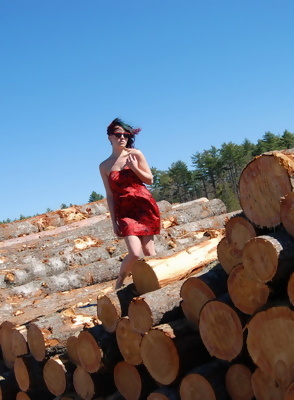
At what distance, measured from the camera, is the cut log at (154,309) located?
11.1 ft

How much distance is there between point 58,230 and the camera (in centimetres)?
1058

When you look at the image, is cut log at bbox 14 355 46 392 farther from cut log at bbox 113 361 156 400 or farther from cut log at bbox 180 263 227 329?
cut log at bbox 180 263 227 329

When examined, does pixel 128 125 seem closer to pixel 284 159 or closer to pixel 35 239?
pixel 284 159

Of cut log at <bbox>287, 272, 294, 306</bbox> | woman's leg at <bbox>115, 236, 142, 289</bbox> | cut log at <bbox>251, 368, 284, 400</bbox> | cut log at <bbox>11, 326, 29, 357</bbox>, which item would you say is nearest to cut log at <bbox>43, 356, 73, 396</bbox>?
cut log at <bbox>11, 326, 29, 357</bbox>

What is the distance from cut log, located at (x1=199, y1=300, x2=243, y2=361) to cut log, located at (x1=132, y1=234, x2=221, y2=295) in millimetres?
881

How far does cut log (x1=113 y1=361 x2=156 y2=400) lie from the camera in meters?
3.52

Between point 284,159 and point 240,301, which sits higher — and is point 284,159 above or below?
above

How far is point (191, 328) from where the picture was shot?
10.9 ft

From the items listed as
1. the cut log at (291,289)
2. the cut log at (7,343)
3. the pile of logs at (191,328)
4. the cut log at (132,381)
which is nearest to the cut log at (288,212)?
the pile of logs at (191,328)

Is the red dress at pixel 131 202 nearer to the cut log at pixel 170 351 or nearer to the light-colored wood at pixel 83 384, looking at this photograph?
the light-colored wood at pixel 83 384

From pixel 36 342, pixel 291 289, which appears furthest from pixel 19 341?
pixel 291 289

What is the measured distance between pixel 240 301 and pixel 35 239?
294 inches

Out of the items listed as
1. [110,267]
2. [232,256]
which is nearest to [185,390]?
[232,256]

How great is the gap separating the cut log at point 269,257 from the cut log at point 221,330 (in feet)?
1.01
